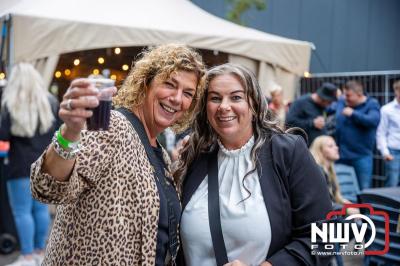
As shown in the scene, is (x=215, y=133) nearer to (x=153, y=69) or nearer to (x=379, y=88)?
(x=153, y=69)

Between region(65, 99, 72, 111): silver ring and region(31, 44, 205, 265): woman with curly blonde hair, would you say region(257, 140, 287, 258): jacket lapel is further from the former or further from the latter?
region(65, 99, 72, 111): silver ring

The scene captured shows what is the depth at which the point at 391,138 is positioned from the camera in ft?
24.0

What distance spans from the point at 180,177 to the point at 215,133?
0.30 metres

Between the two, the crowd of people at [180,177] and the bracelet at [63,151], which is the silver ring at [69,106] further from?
the bracelet at [63,151]

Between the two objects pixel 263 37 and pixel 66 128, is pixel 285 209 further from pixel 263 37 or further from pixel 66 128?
pixel 263 37

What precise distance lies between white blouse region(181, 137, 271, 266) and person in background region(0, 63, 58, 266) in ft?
9.59

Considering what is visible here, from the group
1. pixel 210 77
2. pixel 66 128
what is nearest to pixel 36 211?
pixel 210 77

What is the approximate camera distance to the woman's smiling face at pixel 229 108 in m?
2.35

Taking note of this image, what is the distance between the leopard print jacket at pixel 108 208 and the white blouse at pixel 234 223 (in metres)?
0.39

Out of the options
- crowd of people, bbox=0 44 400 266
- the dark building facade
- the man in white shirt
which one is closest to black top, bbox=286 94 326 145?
the man in white shirt

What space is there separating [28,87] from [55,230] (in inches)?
127

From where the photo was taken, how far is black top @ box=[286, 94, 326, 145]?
6.54 meters

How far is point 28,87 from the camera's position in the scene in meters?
4.82

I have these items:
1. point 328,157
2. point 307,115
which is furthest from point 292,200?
point 307,115
